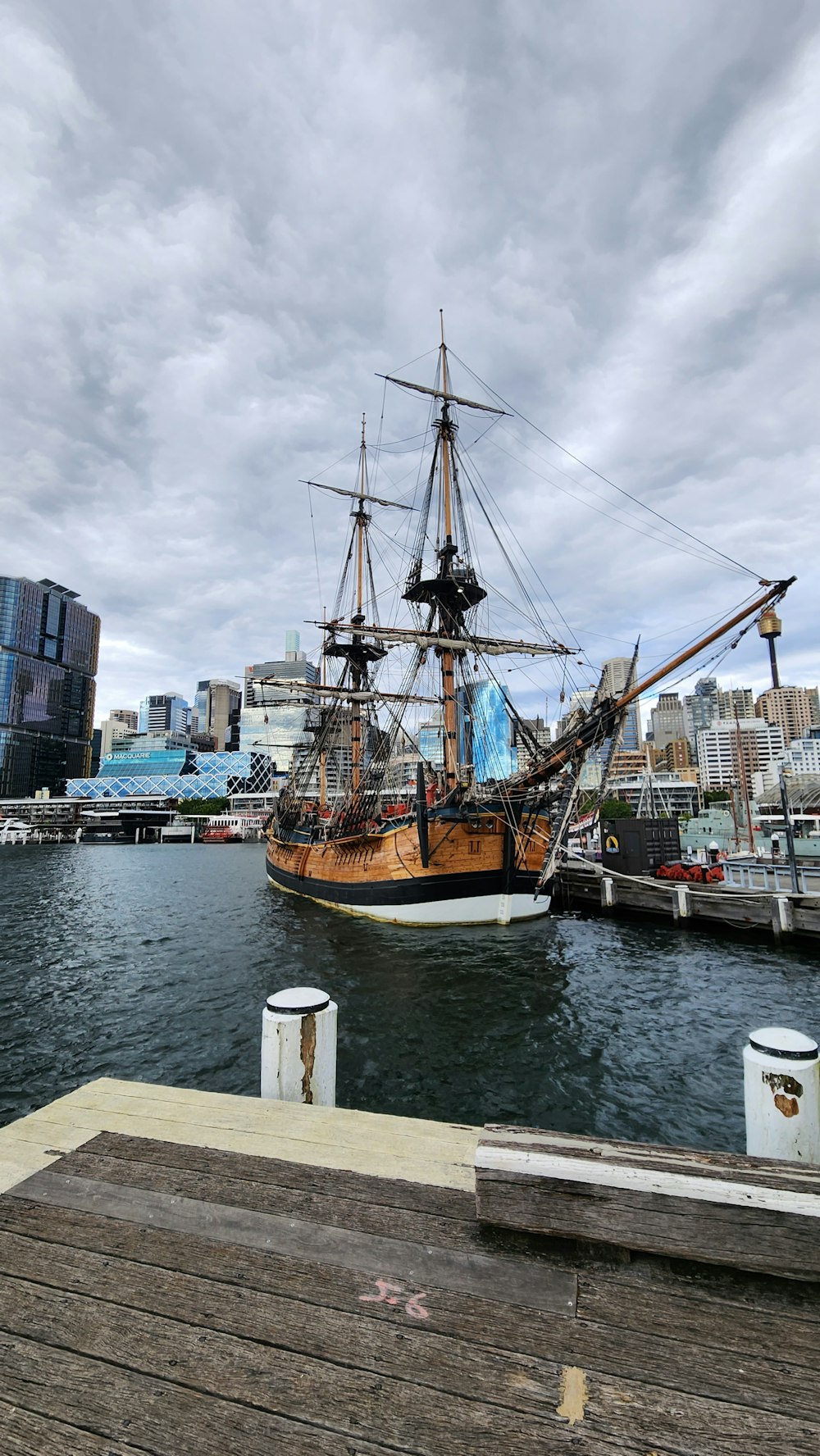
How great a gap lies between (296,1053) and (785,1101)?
10.4 feet

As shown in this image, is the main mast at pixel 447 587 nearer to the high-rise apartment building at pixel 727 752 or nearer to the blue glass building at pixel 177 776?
the blue glass building at pixel 177 776

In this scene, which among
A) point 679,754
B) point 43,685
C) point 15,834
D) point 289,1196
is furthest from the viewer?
point 679,754

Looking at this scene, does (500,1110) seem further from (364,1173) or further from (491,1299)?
(491,1299)

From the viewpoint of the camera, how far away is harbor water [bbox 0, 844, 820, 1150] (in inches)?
344

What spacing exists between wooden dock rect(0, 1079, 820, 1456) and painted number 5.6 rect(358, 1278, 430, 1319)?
0.04ft

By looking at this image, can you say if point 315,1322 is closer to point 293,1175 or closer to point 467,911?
point 293,1175

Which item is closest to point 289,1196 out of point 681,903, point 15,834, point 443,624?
point 681,903

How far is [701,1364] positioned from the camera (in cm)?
204

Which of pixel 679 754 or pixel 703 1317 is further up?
pixel 679 754

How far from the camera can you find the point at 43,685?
16388 cm

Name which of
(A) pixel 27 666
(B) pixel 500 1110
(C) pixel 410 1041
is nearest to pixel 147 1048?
(C) pixel 410 1041

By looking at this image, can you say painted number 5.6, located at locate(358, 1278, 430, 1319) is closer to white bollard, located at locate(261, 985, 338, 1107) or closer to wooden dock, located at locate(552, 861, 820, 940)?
white bollard, located at locate(261, 985, 338, 1107)

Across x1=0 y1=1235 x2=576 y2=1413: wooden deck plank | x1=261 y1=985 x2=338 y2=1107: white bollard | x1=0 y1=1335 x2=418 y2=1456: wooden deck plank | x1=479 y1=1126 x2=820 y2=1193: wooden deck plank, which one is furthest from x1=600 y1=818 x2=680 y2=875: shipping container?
x1=0 y1=1335 x2=418 y2=1456: wooden deck plank

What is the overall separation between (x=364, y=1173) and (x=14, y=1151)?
2.02 m
